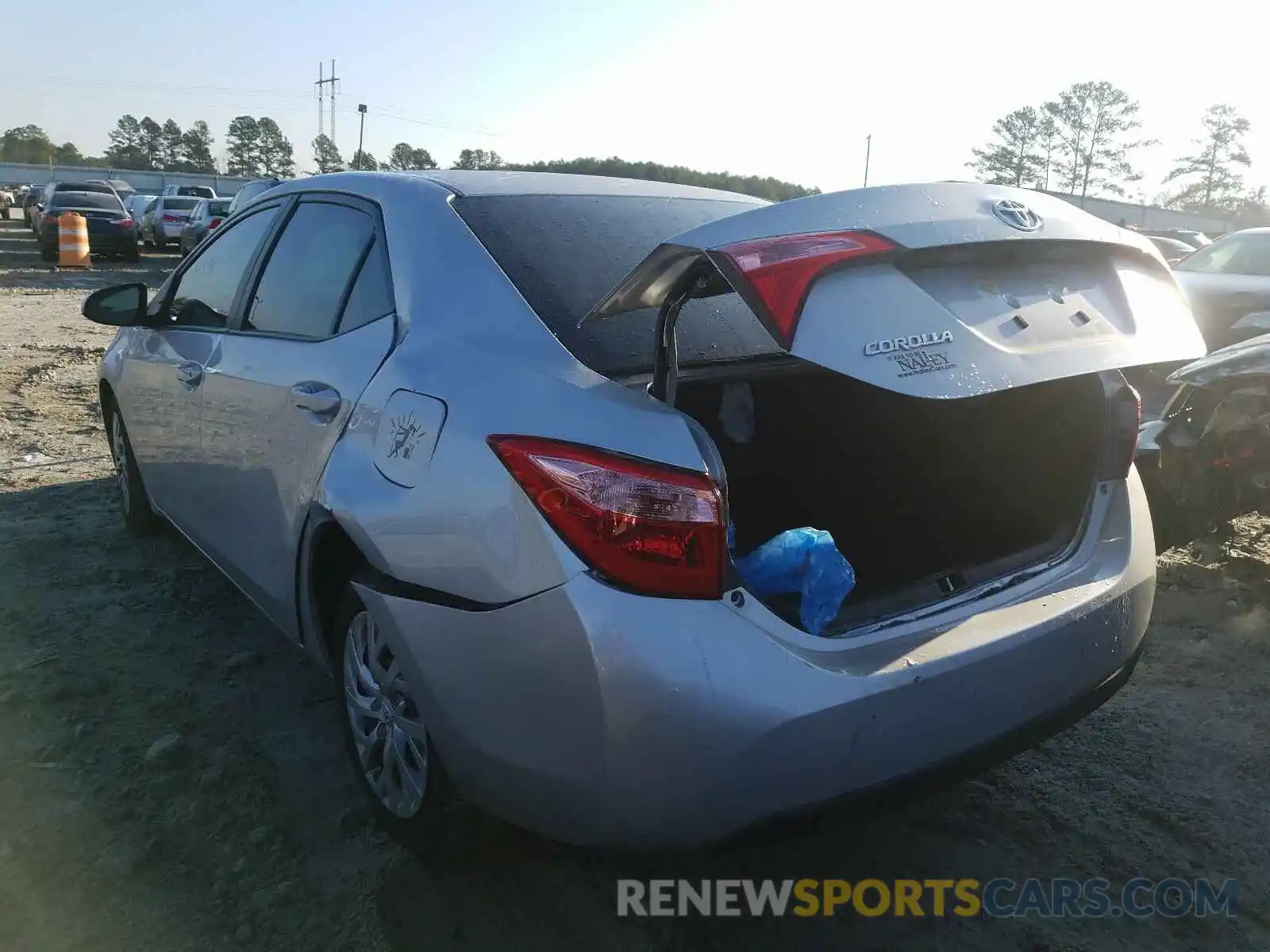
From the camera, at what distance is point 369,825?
8.54 ft

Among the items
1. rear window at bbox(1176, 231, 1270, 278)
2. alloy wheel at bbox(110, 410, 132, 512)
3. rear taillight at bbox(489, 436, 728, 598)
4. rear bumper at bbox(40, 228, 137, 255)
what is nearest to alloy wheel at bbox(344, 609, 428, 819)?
rear taillight at bbox(489, 436, 728, 598)

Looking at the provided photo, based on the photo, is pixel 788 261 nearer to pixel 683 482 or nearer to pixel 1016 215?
pixel 683 482

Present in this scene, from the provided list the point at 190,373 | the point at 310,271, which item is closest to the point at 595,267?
the point at 310,271

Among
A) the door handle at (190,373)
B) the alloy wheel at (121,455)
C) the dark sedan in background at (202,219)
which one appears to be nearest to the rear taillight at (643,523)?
the door handle at (190,373)

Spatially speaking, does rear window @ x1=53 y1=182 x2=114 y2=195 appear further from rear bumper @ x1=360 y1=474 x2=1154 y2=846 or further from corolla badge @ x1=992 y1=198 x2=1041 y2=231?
corolla badge @ x1=992 y1=198 x2=1041 y2=231

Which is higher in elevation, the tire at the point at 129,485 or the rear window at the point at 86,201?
the rear window at the point at 86,201

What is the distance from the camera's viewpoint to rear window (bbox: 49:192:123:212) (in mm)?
23406

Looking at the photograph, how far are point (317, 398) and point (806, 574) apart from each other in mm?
1328

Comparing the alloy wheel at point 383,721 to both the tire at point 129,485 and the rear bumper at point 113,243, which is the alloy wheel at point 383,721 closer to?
Answer: the tire at point 129,485

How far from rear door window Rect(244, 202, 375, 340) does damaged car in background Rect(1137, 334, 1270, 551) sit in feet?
10.9

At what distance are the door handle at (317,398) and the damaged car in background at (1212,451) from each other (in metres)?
3.39

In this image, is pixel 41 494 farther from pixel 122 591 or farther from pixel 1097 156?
pixel 1097 156

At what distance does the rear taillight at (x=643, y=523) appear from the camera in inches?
69.6

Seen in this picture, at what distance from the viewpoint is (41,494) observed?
210 inches
